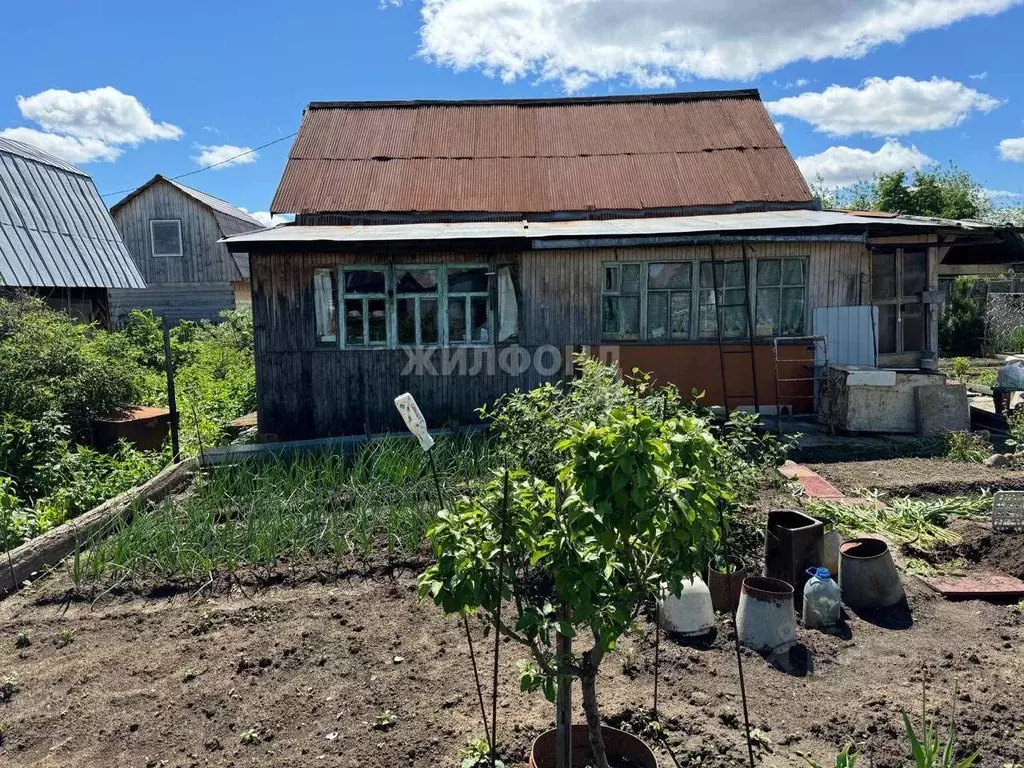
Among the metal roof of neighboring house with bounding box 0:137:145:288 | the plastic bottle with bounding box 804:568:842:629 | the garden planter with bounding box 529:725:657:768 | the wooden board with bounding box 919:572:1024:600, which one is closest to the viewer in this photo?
the garden planter with bounding box 529:725:657:768

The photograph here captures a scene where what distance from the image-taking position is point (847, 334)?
10.1 meters

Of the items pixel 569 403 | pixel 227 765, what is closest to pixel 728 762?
pixel 227 765

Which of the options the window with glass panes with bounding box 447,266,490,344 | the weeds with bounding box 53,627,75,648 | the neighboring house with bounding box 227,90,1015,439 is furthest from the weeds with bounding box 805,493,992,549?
the window with glass panes with bounding box 447,266,490,344

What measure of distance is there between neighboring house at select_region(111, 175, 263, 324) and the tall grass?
19043 mm

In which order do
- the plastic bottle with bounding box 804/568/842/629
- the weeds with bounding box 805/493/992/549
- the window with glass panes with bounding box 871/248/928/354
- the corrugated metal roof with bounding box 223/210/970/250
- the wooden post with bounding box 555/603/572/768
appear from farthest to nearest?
the window with glass panes with bounding box 871/248/928/354 → the corrugated metal roof with bounding box 223/210/970/250 → the weeds with bounding box 805/493/992/549 → the plastic bottle with bounding box 804/568/842/629 → the wooden post with bounding box 555/603/572/768

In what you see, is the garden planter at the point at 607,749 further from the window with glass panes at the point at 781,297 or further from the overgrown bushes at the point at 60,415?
the window with glass panes at the point at 781,297

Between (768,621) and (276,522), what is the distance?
3.56 m

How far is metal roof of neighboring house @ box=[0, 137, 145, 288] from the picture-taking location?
1309 centimetres

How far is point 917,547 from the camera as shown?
5297 mm

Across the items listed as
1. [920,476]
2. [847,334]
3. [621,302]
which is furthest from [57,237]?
[920,476]

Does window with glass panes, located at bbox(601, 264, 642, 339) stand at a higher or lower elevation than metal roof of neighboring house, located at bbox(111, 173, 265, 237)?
lower

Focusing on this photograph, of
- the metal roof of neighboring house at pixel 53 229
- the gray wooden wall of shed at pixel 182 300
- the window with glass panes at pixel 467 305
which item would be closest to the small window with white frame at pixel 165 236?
the gray wooden wall of shed at pixel 182 300

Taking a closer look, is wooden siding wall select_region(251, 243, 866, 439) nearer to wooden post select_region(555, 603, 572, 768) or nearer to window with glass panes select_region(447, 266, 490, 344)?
window with glass panes select_region(447, 266, 490, 344)

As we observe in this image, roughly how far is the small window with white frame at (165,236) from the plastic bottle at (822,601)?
24.9 m
